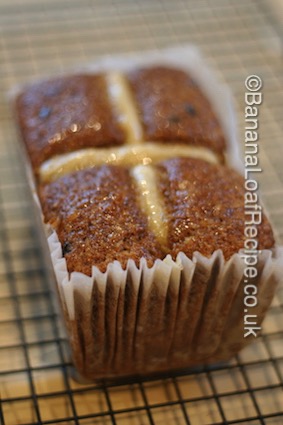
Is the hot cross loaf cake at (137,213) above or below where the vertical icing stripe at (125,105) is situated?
below

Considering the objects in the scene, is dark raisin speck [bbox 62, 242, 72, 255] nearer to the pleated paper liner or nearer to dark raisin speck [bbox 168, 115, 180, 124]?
the pleated paper liner

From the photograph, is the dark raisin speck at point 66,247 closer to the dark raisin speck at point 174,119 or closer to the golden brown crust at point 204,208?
the golden brown crust at point 204,208

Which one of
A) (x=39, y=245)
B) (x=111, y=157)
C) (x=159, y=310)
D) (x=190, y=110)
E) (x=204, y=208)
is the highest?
(x=190, y=110)

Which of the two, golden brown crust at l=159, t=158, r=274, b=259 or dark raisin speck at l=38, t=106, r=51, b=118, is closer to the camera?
golden brown crust at l=159, t=158, r=274, b=259

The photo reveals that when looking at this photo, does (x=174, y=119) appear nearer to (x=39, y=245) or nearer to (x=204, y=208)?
(x=204, y=208)
